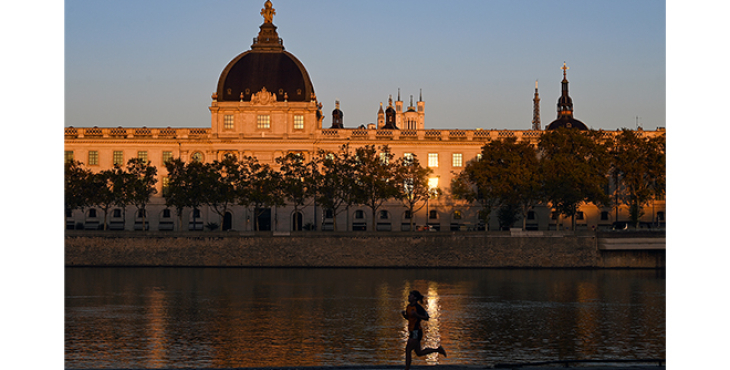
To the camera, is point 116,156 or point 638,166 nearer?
point 638,166

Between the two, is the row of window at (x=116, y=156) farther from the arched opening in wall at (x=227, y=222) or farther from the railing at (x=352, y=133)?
the arched opening in wall at (x=227, y=222)

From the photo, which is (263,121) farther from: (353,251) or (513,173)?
(513,173)

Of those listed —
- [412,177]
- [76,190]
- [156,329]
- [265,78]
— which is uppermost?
[265,78]

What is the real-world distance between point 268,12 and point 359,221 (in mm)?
30419

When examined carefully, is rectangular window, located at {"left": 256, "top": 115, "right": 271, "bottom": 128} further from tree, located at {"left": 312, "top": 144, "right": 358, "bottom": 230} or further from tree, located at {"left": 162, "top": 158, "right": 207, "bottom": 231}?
tree, located at {"left": 312, "top": 144, "right": 358, "bottom": 230}

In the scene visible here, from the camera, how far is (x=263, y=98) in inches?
4385


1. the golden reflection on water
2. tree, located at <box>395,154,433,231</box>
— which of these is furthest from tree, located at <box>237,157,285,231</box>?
the golden reflection on water

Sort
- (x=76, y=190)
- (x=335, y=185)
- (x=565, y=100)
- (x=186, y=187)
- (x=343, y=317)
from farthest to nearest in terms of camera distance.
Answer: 1. (x=565, y=100)
2. (x=76, y=190)
3. (x=186, y=187)
4. (x=335, y=185)
5. (x=343, y=317)

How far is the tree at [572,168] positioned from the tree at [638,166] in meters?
2.39

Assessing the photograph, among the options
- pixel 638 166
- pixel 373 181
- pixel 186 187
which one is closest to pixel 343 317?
pixel 373 181

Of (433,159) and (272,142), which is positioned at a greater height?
(272,142)

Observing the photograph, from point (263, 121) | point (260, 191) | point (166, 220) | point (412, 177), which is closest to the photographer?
point (260, 191)
